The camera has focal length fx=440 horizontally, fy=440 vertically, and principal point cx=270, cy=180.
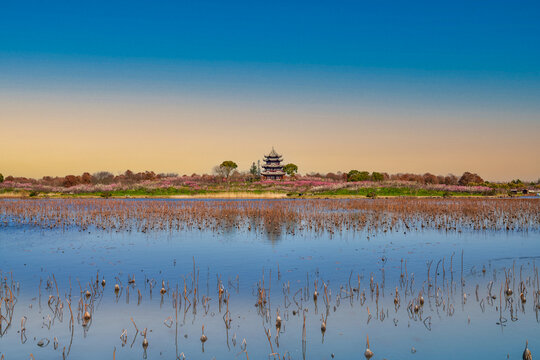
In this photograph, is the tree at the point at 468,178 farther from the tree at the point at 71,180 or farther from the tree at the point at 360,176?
the tree at the point at 71,180

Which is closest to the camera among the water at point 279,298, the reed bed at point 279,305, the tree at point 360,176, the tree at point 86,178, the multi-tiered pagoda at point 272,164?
the water at point 279,298

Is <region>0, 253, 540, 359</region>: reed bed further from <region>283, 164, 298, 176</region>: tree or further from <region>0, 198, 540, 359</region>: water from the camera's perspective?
<region>283, 164, 298, 176</region>: tree

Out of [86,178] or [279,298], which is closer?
[279,298]

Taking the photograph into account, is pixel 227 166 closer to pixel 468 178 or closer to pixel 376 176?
pixel 376 176

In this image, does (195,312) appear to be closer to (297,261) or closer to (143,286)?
(143,286)

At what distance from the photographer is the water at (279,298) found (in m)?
8.23

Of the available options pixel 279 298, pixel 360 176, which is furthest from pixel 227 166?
pixel 279 298

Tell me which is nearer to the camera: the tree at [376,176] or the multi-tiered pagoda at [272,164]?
the tree at [376,176]

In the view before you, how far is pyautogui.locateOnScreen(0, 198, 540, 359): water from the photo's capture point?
8.23 m

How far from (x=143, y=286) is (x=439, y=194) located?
205 feet

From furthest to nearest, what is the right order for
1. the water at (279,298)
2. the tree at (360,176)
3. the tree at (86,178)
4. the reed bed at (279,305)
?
the tree at (86,178), the tree at (360,176), the reed bed at (279,305), the water at (279,298)

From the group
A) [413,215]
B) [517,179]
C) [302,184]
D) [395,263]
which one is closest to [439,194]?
[302,184]

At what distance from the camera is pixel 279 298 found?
446 inches

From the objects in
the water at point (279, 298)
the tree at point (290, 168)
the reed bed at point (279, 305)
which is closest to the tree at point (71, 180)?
the tree at point (290, 168)
